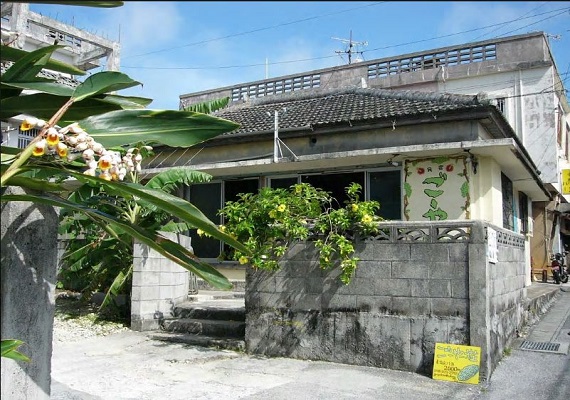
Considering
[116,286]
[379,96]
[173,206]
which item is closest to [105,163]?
[173,206]

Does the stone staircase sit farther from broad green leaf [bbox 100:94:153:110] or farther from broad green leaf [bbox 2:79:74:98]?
broad green leaf [bbox 2:79:74:98]

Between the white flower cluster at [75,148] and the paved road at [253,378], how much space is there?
3658 millimetres

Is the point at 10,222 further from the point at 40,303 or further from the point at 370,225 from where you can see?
the point at 370,225

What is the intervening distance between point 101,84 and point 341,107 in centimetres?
1087

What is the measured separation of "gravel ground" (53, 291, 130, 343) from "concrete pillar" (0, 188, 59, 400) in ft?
→ 18.8

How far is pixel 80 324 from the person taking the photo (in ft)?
31.8

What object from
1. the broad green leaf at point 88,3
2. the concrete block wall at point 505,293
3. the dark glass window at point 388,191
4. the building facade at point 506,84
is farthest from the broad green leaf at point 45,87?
the building facade at point 506,84

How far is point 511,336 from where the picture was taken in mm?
8273

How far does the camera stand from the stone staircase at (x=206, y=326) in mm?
8352

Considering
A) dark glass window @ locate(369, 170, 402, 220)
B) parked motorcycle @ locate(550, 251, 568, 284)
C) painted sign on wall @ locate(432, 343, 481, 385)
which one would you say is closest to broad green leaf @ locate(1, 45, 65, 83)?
painted sign on wall @ locate(432, 343, 481, 385)

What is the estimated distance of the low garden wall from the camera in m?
6.52

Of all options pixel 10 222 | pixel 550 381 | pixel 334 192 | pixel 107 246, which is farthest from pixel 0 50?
pixel 334 192

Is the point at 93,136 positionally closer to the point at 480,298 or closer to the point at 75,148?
the point at 75,148

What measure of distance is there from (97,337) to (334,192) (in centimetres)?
619
